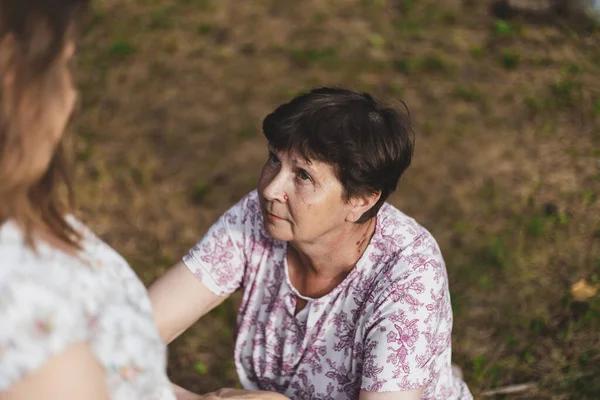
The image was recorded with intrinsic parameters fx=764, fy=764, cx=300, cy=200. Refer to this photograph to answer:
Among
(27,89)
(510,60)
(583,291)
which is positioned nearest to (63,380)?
(27,89)

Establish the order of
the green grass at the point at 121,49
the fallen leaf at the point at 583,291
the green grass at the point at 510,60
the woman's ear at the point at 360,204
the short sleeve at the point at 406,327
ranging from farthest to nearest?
the green grass at the point at 121,49, the green grass at the point at 510,60, the fallen leaf at the point at 583,291, the woman's ear at the point at 360,204, the short sleeve at the point at 406,327

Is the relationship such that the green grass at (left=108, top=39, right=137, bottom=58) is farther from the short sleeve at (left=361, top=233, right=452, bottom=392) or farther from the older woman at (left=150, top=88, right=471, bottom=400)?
the short sleeve at (left=361, top=233, right=452, bottom=392)

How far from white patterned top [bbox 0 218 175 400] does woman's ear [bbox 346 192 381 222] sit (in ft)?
2.76

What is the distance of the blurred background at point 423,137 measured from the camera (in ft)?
12.0

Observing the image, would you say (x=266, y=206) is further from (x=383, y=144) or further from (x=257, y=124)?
(x=257, y=124)

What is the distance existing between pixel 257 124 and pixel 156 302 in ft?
9.52

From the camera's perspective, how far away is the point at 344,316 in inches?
94.7

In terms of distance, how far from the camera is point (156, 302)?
253cm

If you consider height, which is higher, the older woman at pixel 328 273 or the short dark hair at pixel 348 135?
the short dark hair at pixel 348 135

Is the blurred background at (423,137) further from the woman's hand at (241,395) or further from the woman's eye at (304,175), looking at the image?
the woman's eye at (304,175)

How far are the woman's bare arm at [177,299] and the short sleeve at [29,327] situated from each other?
1.19 meters

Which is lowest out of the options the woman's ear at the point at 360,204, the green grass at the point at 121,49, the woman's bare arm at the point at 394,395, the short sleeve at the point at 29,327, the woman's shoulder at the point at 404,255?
the woman's bare arm at the point at 394,395

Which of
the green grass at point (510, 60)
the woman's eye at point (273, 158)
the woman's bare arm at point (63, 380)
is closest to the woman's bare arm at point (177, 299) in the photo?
the woman's eye at point (273, 158)

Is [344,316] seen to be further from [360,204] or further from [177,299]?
[177,299]
